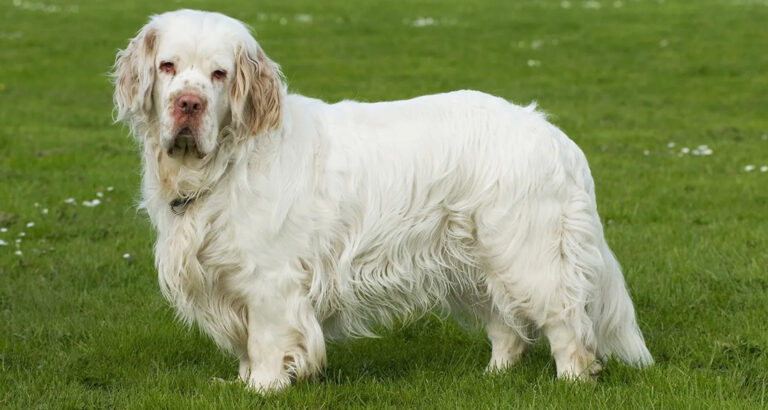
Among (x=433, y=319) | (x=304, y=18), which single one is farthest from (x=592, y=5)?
(x=433, y=319)

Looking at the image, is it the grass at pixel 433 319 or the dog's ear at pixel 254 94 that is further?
the grass at pixel 433 319

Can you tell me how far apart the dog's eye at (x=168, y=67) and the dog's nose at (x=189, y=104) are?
197mm

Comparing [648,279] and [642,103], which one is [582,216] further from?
[642,103]

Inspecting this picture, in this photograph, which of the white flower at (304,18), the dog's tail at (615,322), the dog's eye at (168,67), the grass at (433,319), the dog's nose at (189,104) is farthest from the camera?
the white flower at (304,18)

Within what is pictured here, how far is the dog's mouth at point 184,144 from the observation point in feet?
15.4

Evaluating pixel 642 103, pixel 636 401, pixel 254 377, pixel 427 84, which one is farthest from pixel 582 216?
pixel 427 84

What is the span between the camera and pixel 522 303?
517 centimetres

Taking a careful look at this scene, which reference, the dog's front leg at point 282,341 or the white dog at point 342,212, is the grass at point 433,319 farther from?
the white dog at point 342,212

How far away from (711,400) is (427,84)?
14.9 m

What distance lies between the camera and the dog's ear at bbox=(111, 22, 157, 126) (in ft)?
15.8

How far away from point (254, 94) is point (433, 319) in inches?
90.3

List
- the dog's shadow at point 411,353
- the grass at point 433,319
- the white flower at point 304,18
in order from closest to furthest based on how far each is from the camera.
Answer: the grass at point 433,319, the dog's shadow at point 411,353, the white flower at point 304,18

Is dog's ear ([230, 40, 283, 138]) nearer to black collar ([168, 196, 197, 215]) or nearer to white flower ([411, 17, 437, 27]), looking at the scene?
black collar ([168, 196, 197, 215])

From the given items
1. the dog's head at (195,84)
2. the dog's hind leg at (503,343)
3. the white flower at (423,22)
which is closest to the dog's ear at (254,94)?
the dog's head at (195,84)
